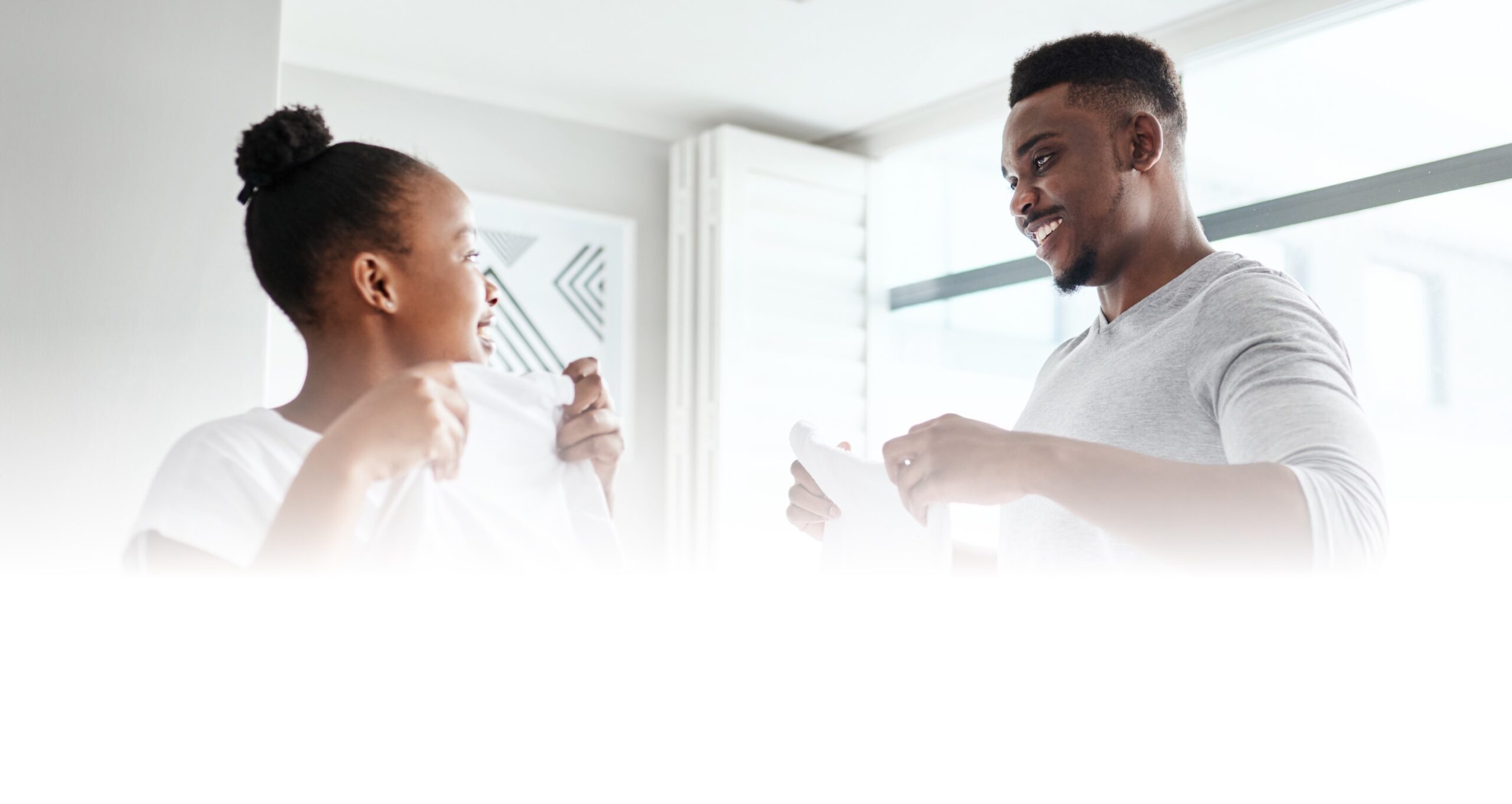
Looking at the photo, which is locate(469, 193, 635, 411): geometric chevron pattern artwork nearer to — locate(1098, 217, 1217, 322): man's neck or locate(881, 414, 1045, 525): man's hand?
locate(1098, 217, 1217, 322): man's neck

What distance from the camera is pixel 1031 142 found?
917 mm

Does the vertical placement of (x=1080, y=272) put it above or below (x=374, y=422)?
above

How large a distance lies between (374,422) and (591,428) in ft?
0.56

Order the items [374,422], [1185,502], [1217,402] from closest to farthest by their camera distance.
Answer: [374,422], [1185,502], [1217,402]

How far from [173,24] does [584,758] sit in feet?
3.98

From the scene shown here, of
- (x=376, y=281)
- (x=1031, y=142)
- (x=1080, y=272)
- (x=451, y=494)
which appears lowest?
(x=451, y=494)

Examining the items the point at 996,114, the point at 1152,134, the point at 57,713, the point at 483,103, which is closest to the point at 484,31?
the point at 483,103

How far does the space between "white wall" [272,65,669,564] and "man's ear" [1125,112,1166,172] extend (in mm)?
1860

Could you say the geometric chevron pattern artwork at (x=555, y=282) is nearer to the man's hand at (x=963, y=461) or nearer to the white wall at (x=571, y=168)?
the white wall at (x=571, y=168)

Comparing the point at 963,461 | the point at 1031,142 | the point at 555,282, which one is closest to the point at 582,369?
the point at 963,461

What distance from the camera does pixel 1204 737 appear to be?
52cm

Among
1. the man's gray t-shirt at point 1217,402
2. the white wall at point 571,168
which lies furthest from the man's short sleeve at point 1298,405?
the white wall at point 571,168

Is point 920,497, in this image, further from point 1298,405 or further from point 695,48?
point 695,48

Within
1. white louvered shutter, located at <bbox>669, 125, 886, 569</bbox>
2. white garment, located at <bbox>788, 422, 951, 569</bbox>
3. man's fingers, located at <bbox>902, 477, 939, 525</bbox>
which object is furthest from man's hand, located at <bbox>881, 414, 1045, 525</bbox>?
white louvered shutter, located at <bbox>669, 125, 886, 569</bbox>
